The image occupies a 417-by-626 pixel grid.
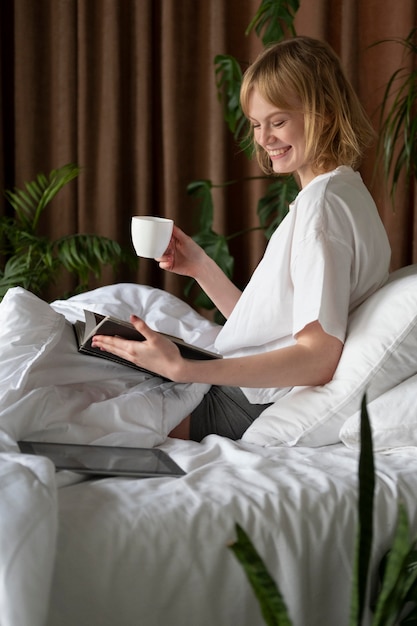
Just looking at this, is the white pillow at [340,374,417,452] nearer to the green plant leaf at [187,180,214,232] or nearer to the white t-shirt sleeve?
the white t-shirt sleeve

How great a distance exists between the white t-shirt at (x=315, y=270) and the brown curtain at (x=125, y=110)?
1.96 meters

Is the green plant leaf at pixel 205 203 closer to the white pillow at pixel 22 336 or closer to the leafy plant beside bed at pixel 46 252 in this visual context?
the leafy plant beside bed at pixel 46 252

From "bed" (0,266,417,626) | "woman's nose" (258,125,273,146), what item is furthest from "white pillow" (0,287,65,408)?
Result: "woman's nose" (258,125,273,146)

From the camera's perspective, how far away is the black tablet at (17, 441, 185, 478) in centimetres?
131

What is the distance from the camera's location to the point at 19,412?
1.44m

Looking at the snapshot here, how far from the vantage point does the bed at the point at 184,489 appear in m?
1.09

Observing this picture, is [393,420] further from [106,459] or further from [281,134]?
[281,134]

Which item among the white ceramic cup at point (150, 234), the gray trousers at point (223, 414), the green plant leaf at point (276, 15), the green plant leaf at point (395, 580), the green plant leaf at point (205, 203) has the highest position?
the green plant leaf at point (276, 15)

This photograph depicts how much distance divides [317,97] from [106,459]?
0.88 metres

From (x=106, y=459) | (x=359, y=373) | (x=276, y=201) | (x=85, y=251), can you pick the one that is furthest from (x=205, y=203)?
(x=106, y=459)

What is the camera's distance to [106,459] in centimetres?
138

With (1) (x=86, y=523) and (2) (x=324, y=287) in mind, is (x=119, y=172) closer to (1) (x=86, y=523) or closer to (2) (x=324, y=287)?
(2) (x=324, y=287)

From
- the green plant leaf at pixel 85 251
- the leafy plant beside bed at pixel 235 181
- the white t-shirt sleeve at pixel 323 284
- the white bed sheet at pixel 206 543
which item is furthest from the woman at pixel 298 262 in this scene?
the green plant leaf at pixel 85 251

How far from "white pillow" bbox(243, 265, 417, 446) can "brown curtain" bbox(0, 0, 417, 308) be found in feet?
6.91
